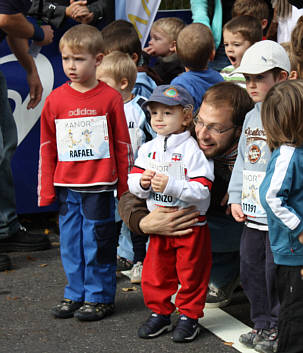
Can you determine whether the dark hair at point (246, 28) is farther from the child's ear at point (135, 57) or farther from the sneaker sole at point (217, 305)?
the sneaker sole at point (217, 305)

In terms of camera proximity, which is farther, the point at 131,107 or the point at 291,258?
the point at 131,107

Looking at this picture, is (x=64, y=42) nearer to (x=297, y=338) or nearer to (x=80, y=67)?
(x=80, y=67)

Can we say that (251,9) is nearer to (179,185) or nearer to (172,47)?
(172,47)

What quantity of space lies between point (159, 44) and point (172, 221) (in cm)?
321

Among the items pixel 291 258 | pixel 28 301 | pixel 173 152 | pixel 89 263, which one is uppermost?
pixel 173 152

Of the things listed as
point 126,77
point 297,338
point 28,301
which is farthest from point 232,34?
point 297,338

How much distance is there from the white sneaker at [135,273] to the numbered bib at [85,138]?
3.63 ft

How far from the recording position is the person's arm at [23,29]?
19.7ft

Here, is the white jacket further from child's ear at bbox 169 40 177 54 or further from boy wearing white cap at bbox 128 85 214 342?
child's ear at bbox 169 40 177 54

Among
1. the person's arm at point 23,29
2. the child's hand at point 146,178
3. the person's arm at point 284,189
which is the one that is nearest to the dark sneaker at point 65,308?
the child's hand at point 146,178

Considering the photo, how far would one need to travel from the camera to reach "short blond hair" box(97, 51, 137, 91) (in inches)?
214

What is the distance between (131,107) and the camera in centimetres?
554

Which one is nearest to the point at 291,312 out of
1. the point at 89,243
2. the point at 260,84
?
the point at 260,84

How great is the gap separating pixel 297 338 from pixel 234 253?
1267mm
